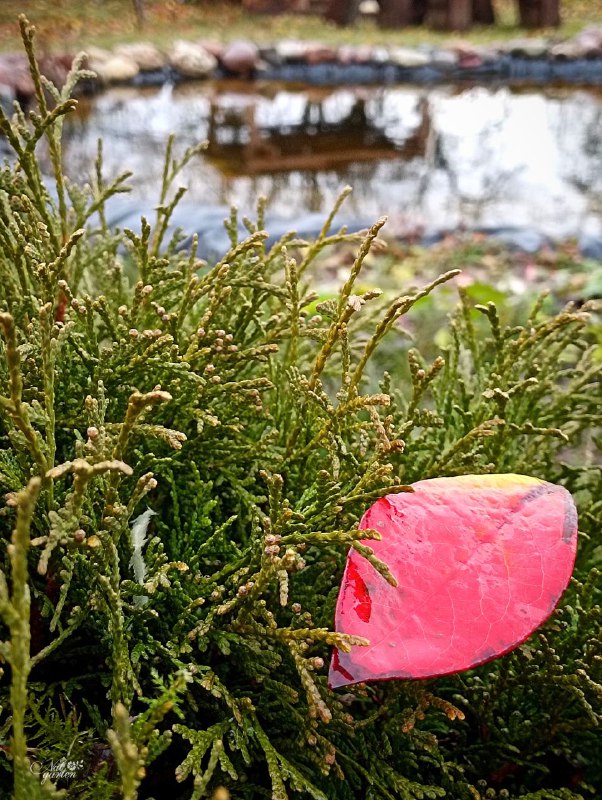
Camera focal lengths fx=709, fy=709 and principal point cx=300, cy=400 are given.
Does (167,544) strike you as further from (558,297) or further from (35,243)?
(558,297)

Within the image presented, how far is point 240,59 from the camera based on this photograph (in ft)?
40.5

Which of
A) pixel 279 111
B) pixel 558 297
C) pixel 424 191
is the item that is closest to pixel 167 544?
pixel 558 297

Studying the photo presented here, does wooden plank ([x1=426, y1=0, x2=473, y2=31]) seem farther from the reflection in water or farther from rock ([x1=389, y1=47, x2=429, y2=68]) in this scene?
the reflection in water

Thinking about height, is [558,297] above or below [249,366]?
below

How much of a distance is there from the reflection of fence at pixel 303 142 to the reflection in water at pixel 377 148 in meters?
0.02

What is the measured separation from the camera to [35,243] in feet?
3.67

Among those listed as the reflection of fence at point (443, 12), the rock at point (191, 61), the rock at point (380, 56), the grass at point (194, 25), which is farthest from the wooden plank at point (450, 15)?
the rock at point (191, 61)

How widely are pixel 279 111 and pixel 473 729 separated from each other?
10.8 m

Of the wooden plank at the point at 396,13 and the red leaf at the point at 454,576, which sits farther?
the wooden plank at the point at 396,13

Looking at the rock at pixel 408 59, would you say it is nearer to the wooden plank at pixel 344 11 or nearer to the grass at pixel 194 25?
the grass at pixel 194 25

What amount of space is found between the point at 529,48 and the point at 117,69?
7.00 meters

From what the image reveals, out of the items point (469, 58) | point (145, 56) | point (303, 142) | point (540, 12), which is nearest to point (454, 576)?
point (303, 142)

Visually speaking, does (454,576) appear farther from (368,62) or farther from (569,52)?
(569,52)

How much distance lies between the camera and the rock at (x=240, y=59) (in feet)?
40.5
